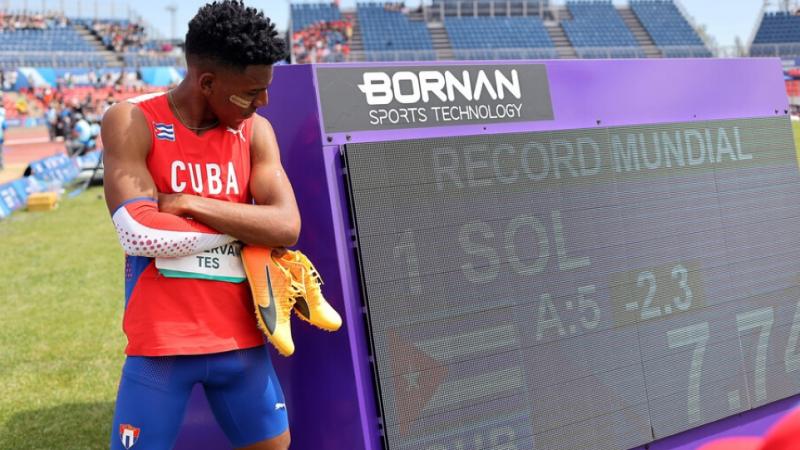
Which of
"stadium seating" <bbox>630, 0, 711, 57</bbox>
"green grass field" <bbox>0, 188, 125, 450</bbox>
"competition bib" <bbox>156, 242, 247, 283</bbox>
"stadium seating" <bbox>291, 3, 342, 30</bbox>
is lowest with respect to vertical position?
"green grass field" <bbox>0, 188, 125, 450</bbox>

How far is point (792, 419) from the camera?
1317mm

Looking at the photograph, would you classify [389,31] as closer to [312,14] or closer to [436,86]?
[312,14]

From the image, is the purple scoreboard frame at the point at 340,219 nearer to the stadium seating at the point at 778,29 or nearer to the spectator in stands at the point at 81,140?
the spectator in stands at the point at 81,140

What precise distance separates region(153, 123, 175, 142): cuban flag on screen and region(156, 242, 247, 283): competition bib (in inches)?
13.7

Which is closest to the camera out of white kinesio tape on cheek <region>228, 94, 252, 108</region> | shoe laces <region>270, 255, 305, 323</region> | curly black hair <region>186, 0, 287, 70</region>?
curly black hair <region>186, 0, 287, 70</region>

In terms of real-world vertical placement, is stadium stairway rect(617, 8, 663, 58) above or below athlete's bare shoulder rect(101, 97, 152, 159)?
above

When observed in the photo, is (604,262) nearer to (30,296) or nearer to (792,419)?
(792,419)

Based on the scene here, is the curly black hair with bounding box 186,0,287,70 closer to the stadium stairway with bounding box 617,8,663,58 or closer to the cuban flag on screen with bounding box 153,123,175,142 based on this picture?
the cuban flag on screen with bounding box 153,123,175,142

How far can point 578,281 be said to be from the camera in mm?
3016

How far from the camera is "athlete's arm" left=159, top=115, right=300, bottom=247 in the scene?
228 centimetres

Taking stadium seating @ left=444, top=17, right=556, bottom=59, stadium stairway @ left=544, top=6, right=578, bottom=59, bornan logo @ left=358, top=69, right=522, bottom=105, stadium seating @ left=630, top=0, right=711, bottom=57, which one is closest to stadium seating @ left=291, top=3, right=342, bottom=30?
stadium seating @ left=444, top=17, right=556, bottom=59

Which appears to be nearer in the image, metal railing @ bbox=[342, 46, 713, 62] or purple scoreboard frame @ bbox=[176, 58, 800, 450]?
purple scoreboard frame @ bbox=[176, 58, 800, 450]

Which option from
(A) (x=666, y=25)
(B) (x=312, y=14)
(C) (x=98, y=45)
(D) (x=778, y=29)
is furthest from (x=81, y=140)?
(D) (x=778, y=29)

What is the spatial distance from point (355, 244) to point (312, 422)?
67 centimetres
